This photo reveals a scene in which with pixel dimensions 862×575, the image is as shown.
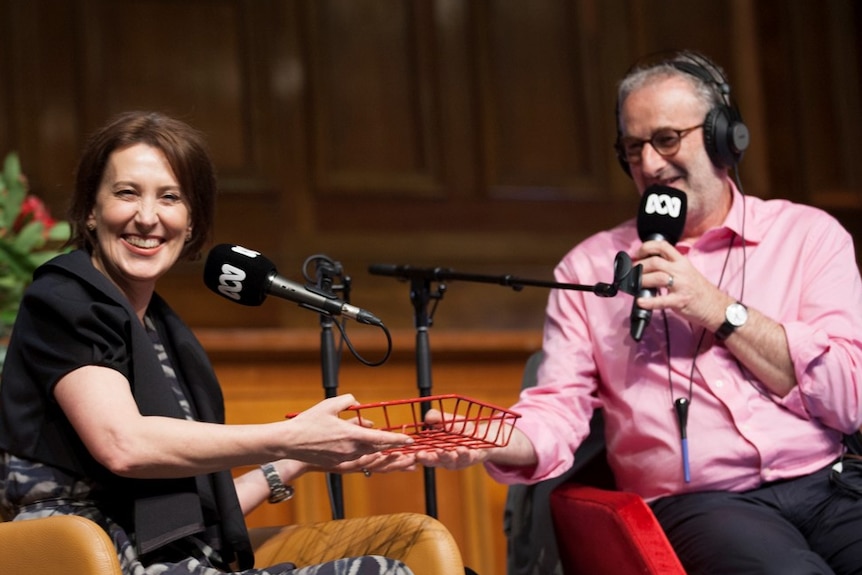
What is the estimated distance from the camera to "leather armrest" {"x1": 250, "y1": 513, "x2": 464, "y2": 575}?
6.68ft

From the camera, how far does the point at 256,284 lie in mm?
2039

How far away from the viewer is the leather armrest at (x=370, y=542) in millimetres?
2035

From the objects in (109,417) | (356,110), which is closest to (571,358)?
(109,417)

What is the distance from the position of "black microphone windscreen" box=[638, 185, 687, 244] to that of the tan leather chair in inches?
32.0

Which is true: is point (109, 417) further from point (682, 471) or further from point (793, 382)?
point (793, 382)

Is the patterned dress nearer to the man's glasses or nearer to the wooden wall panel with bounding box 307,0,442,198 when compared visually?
the man's glasses

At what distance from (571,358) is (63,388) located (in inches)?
44.3

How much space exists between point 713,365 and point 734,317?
15 cm

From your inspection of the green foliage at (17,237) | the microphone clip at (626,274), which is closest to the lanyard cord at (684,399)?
the microphone clip at (626,274)

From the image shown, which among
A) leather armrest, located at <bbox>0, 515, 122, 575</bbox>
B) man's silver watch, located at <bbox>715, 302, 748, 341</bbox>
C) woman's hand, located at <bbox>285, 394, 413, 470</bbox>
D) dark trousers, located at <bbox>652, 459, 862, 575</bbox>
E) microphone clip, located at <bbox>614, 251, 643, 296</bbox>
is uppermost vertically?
microphone clip, located at <bbox>614, 251, 643, 296</bbox>

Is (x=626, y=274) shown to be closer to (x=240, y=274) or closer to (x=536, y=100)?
(x=240, y=274)

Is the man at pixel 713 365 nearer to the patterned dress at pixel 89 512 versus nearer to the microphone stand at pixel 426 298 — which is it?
the microphone stand at pixel 426 298

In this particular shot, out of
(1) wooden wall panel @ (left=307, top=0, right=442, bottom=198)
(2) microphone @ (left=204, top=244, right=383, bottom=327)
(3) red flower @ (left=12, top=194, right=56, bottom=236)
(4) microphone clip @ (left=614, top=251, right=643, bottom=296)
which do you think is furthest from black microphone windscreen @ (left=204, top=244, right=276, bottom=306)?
(1) wooden wall panel @ (left=307, top=0, right=442, bottom=198)

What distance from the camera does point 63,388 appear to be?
1.98 m
